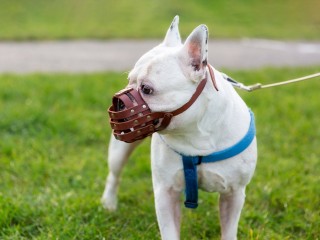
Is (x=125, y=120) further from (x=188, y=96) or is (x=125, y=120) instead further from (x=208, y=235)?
(x=208, y=235)

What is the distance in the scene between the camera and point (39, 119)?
5.16 metres

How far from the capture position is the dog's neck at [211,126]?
2.54 meters

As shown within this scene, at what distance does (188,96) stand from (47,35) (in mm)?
8094

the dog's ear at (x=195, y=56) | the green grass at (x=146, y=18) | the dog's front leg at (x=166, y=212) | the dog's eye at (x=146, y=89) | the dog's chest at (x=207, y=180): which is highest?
the dog's ear at (x=195, y=56)

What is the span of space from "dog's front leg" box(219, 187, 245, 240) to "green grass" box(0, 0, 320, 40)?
7.65m

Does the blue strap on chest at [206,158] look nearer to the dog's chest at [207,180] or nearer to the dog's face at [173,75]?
the dog's chest at [207,180]

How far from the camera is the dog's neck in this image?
2.54m

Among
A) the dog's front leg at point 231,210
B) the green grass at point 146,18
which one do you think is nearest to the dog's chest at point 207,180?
the dog's front leg at point 231,210

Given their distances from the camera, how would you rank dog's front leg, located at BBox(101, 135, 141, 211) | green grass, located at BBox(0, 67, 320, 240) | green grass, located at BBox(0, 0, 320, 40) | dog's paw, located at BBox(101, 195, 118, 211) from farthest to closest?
1. green grass, located at BBox(0, 0, 320, 40)
2. dog's paw, located at BBox(101, 195, 118, 211)
3. dog's front leg, located at BBox(101, 135, 141, 211)
4. green grass, located at BBox(0, 67, 320, 240)

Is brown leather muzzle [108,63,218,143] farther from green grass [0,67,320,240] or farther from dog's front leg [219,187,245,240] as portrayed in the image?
green grass [0,67,320,240]

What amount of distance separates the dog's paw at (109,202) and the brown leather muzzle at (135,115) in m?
1.35

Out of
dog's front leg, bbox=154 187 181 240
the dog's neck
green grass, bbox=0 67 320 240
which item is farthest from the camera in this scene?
green grass, bbox=0 67 320 240

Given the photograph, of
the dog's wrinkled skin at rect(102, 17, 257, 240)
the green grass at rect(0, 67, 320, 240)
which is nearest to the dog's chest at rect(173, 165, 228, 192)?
the dog's wrinkled skin at rect(102, 17, 257, 240)

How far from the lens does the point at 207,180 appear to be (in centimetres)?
277
